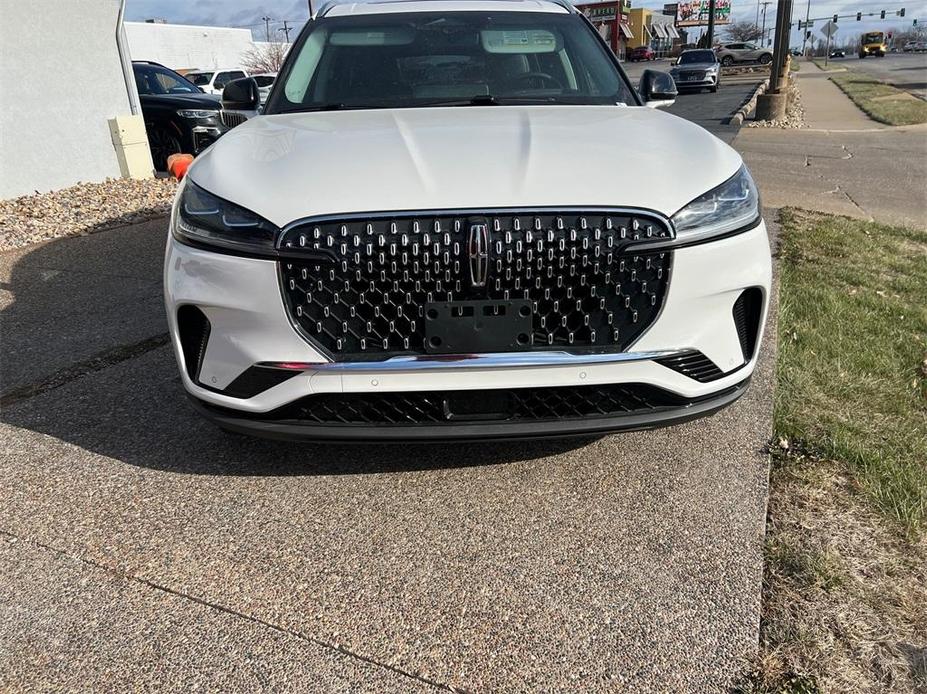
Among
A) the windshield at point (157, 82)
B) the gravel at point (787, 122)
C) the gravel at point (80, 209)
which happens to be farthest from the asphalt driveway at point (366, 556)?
the gravel at point (787, 122)

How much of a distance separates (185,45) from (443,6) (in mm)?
50155

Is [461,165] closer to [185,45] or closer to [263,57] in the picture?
[185,45]

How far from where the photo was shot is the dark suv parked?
33.9 feet

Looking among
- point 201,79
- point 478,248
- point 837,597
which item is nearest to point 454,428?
point 478,248

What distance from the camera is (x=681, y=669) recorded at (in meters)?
1.88

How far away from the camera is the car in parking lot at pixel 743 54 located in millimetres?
43656

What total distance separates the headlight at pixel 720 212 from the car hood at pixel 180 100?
9.43 metres

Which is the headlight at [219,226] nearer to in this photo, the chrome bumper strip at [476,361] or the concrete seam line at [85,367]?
the chrome bumper strip at [476,361]

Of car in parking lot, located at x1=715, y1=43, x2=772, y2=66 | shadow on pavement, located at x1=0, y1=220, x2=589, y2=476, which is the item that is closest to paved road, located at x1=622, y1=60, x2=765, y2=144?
shadow on pavement, located at x1=0, y1=220, x2=589, y2=476

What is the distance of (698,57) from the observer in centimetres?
3045

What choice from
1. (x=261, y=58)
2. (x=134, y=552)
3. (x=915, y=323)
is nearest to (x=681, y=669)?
(x=134, y=552)

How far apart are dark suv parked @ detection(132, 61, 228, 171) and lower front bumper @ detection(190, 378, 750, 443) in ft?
28.4

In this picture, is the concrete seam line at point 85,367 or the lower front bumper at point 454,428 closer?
the lower front bumper at point 454,428

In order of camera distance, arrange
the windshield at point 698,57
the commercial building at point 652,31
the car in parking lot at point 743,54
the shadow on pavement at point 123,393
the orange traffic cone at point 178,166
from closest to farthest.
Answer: the shadow on pavement at point 123,393 < the orange traffic cone at point 178,166 < the windshield at point 698,57 < the car in parking lot at point 743,54 < the commercial building at point 652,31
